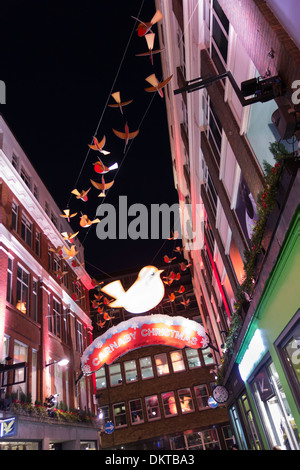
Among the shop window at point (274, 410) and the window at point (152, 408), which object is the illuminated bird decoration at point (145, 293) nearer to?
the shop window at point (274, 410)

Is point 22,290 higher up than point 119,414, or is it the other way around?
point 22,290

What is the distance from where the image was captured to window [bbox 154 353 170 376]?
106ft

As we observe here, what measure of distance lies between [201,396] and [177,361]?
377 centimetres

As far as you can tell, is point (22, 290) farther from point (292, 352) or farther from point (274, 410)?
point (292, 352)

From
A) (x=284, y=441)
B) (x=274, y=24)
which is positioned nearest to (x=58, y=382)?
(x=284, y=441)

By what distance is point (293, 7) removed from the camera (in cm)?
476

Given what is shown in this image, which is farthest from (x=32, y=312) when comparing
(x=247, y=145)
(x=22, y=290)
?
(x=247, y=145)

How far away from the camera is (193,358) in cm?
3234

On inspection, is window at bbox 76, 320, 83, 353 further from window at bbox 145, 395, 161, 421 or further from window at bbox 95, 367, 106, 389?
window at bbox 145, 395, 161, 421

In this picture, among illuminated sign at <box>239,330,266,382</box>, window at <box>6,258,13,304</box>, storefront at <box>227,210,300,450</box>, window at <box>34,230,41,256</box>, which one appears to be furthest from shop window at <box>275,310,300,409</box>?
window at <box>34,230,41,256</box>

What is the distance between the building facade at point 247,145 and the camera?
5133mm

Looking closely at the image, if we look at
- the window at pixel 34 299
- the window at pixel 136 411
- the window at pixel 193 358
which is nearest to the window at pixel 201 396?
the window at pixel 193 358

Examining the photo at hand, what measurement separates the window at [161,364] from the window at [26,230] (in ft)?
63.7
